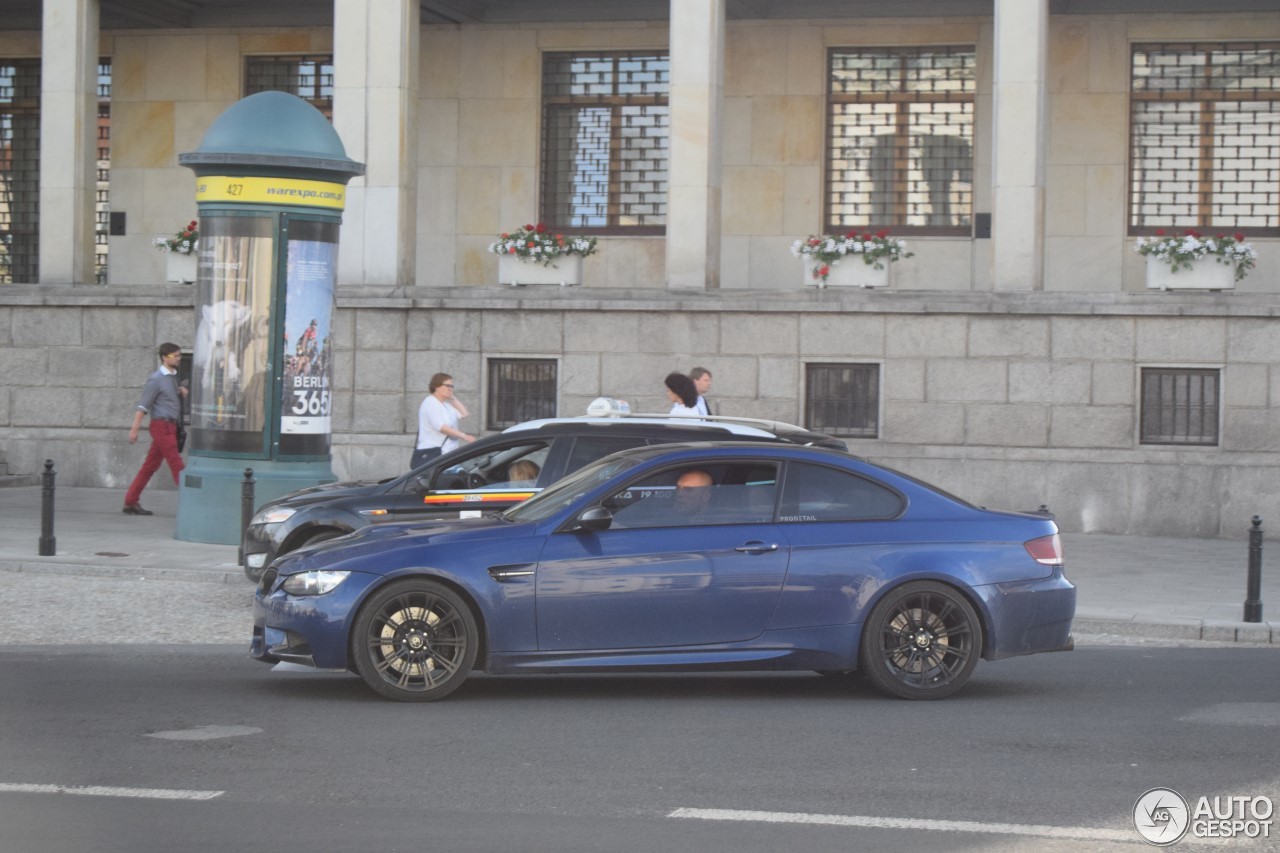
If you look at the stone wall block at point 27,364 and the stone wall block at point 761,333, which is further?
the stone wall block at point 27,364

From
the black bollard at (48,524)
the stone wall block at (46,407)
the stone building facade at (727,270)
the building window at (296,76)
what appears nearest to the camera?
the black bollard at (48,524)

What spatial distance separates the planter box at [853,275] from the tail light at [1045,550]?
12.0 metres

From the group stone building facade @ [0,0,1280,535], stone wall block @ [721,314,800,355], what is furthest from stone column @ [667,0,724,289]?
stone wall block @ [721,314,800,355]

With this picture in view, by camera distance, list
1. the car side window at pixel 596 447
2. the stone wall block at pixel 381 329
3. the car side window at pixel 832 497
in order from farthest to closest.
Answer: the stone wall block at pixel 381 329
the car side window at pixel 596 447
the car side window at pixel 832 497

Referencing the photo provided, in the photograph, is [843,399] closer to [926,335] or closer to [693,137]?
[926,335]

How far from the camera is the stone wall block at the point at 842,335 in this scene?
2142cm

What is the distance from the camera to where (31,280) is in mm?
27000

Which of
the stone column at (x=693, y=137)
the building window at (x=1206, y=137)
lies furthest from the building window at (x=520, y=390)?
the building window at (x=1206, y=137)

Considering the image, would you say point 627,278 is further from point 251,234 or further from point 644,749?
point 644,749

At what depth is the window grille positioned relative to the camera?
2688 cm

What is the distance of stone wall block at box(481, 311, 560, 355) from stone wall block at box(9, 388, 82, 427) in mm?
5674

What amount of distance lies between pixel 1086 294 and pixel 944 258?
3368 mm

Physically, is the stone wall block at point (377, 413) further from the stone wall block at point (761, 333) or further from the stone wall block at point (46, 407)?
the stone wall block at point (761, 333)
